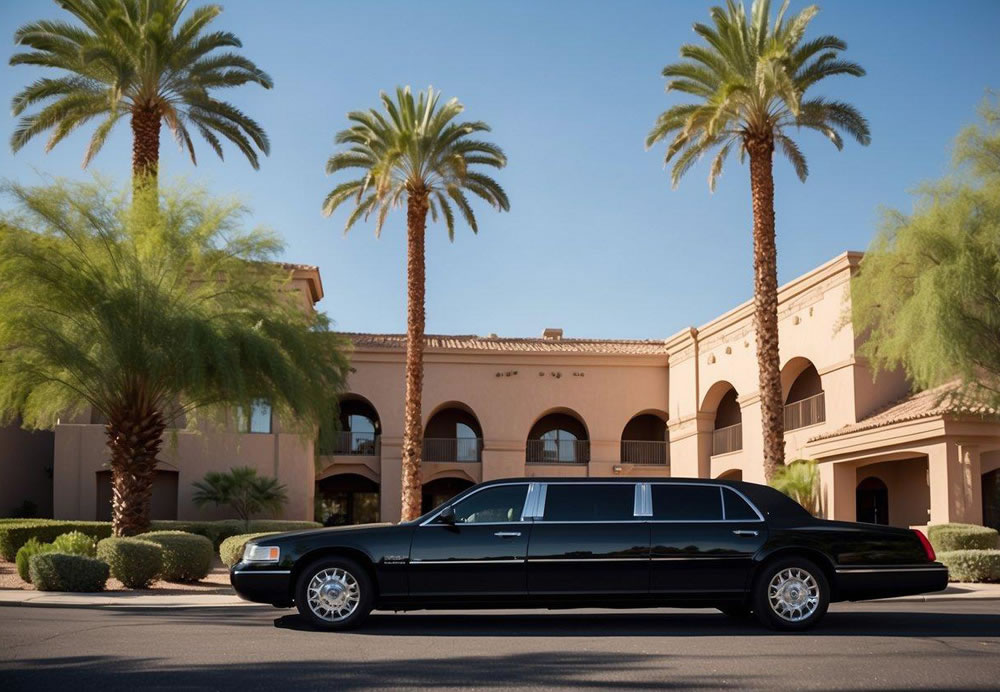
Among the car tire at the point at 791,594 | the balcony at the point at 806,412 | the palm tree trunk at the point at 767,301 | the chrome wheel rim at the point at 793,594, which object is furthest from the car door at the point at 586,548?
the balcony at the point at 806,412

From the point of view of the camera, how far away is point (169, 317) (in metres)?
20.3

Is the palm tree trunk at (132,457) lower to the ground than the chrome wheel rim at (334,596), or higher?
higher

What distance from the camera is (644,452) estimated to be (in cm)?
4369

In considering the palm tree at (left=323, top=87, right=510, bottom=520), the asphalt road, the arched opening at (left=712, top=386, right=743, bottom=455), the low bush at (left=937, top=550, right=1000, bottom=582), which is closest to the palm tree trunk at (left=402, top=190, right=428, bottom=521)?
the palm tree at (left=323, top=87, right=510, bottom=520)

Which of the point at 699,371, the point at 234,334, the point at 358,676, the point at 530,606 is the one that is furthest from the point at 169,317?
the point at 699,371

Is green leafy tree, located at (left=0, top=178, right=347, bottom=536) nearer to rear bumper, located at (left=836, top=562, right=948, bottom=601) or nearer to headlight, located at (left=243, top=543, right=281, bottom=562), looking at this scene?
headlight, located at (left=243, top=543, right=281, bottom=562)

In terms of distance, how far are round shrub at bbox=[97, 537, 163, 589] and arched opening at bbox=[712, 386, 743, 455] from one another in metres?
23.7

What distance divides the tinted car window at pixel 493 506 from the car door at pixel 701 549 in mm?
1311

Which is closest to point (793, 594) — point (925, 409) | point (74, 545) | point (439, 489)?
point (74, 545)

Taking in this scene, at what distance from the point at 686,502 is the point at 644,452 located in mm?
33033

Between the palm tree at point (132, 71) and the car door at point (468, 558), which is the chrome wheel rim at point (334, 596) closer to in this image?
the car door at point (468, 558)

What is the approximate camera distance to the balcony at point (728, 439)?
3783 centimetres

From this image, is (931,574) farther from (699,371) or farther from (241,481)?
(699,371)

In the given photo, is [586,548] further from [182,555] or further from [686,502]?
[182,555]
